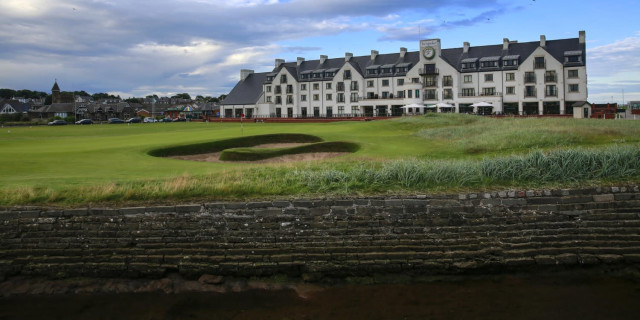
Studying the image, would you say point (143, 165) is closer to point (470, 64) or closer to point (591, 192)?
point (591, 192)

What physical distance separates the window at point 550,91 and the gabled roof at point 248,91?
51839mm

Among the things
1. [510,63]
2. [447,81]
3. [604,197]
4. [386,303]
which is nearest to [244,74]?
[447,81]

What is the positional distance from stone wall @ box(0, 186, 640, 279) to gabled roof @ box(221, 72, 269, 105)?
8765 cm

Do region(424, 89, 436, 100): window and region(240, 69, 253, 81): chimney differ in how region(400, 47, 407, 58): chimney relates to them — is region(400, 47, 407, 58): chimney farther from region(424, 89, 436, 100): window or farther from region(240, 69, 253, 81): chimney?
region(240, 69, 253, 81): chimney

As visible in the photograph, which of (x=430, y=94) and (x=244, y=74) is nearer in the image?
(x=430, y=94)

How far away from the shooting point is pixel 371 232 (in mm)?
14281

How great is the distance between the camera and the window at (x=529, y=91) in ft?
256

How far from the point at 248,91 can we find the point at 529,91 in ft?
174

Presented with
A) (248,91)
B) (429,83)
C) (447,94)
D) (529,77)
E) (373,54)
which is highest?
(373,54)

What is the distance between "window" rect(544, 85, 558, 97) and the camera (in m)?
76.7

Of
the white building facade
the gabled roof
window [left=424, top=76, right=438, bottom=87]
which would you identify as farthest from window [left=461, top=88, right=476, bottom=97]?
the gabled roof

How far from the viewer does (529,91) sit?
78312 mm

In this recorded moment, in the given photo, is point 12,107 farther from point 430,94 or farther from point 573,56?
point 573,56

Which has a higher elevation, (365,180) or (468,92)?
(468,92)
